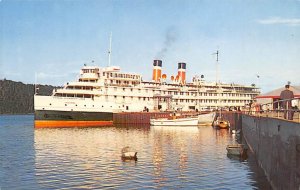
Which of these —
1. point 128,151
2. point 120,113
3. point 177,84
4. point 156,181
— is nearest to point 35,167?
point 128,151

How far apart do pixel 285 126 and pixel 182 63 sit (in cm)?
8635

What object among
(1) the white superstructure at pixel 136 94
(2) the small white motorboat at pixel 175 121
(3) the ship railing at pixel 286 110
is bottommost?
(2) the small white motorboat at pixel 175 121

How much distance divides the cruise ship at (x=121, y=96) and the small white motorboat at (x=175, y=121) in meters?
10.9

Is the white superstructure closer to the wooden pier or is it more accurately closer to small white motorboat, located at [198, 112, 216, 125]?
the wooden pier

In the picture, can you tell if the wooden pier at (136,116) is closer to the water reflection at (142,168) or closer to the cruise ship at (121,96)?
the cruise ship at (121,96)

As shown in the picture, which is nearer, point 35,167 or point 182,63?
point 35,167

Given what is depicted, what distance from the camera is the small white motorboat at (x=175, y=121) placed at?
73.2 m

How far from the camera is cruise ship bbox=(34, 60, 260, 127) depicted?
244ft

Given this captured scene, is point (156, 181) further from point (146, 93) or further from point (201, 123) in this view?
point (146, 93)

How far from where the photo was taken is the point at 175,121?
240 ft

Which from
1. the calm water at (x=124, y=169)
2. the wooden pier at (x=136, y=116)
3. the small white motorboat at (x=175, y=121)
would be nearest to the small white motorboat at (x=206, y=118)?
the small white motorboat at (x=175, y=121)

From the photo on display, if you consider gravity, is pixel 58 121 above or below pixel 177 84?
below

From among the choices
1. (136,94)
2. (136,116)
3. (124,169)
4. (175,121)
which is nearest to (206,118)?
(175,121)

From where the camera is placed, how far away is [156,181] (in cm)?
2230
